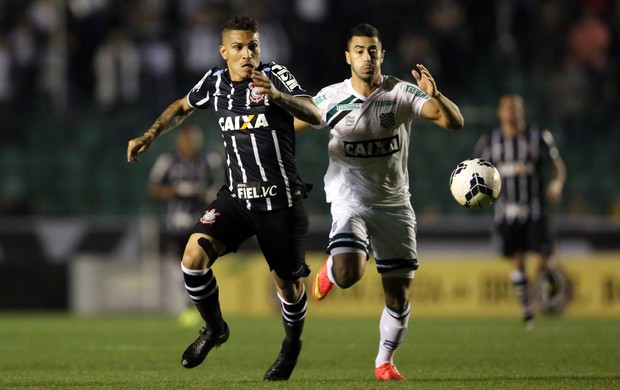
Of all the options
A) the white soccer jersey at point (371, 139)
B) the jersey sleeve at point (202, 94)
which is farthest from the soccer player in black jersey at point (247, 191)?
the white soccer jersey at point (371, 139)

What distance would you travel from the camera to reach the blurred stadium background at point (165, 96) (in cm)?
1666

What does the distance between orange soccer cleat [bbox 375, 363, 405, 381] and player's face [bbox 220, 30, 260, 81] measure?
194 cm

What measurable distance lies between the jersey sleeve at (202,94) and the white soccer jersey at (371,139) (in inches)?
29.4

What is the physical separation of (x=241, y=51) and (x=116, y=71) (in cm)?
1137

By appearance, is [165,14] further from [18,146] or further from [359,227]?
[359,227]

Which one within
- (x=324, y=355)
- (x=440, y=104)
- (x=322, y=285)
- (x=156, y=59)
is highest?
(x=156, y=59)

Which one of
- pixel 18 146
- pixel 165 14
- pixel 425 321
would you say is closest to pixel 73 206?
pixel 18 146

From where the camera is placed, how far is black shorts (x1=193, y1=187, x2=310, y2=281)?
291 inches

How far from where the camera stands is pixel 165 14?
18.7 meters

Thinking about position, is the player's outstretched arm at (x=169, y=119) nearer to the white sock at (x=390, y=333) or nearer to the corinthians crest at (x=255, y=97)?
the corinthians crest at (x=255, y=97)

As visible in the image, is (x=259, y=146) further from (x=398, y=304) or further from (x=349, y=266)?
(x=398, y=304)

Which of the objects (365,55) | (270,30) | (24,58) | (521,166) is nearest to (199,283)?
(365,55)

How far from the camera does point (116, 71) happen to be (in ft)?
60.6

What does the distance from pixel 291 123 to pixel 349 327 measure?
237 inches
